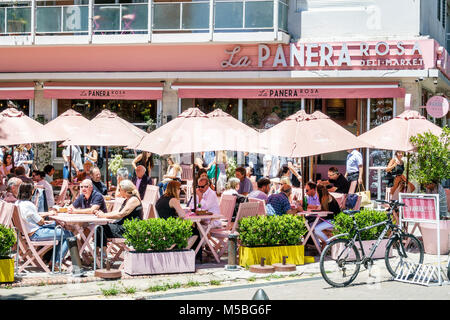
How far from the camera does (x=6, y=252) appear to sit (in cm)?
1003

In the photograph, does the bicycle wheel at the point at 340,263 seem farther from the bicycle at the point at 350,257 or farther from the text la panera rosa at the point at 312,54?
the text la panera rosa at the point at 312,54

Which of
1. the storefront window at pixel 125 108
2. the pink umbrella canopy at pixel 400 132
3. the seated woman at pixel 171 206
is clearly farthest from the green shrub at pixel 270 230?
the storefront window at pixel 125 108

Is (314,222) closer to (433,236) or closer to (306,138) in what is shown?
(306,138)

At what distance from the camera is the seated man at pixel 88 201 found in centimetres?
1178

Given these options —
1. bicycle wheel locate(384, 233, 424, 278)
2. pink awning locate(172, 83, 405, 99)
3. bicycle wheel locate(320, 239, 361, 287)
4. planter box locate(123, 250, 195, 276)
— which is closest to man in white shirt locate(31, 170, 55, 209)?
planter box locate(123, 250, 195, 276)

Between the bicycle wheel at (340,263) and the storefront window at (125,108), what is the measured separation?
14.4m

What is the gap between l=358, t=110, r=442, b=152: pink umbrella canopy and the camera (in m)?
13.7

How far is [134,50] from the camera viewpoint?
77.4ft

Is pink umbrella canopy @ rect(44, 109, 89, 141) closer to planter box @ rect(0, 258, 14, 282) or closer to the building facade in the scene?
planter box @ rect(0, 258, 14, 282)

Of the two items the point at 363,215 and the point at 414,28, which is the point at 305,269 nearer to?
→ the point at 363,215

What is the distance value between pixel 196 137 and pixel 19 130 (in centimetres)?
469

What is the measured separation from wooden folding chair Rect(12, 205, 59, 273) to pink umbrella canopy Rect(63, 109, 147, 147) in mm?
4492

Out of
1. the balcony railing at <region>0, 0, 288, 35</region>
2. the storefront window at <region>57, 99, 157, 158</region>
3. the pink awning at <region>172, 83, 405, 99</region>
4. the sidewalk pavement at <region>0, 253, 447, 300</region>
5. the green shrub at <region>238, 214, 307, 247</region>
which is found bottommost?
the sidewalk pavement at <region>0, 253, 447, 300</region>

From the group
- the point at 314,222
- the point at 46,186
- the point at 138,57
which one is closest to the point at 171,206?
the point at 314,222
